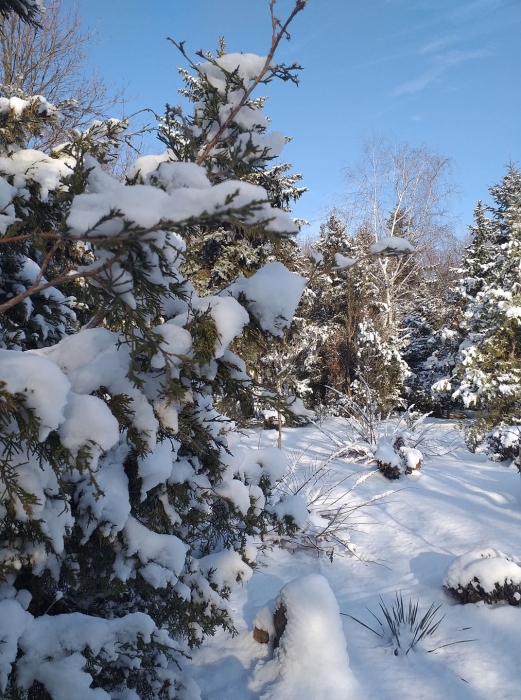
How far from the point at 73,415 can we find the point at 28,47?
9674 millimetres

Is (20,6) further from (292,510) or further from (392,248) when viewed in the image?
(292,510)

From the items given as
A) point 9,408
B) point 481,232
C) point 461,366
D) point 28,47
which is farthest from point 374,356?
point 9,408

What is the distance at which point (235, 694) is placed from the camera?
281 cm

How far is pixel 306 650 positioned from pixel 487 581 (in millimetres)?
1544

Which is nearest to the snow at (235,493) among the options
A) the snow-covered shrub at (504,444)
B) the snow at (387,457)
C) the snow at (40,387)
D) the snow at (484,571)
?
the snow at (40,387)

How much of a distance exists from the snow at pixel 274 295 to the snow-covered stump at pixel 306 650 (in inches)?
83.8

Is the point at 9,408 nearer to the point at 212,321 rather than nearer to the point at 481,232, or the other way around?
the point at 212,321

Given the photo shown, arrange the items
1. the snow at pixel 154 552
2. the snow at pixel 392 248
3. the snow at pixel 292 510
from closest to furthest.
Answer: the snow at pixel 392 248, the snow at pixel 154 552, the snow at pixel 292 510

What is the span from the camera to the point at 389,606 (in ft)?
12.0

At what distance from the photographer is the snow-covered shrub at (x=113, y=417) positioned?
1191mm

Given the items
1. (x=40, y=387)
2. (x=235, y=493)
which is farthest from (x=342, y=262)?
→ (x=235, y=493)

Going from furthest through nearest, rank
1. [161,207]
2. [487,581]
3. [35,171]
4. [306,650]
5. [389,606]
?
[389,606], [487,581], [306,650], [35,171], [161,207]

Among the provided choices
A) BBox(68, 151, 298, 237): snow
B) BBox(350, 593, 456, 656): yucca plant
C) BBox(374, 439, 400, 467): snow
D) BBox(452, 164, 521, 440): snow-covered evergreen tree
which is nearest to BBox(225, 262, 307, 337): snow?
BBox(68, 151, 298, 237): snow

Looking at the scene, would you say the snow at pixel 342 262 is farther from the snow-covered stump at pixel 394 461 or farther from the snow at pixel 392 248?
the snow-covered stump at pixel 394 461
